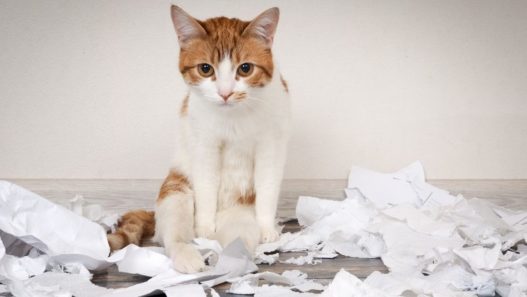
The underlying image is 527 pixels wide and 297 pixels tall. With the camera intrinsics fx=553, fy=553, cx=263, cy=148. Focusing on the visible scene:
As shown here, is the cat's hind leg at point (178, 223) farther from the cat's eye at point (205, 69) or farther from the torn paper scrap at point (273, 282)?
the cat's eye at point (205, 69)

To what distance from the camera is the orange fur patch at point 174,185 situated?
1.65 metres

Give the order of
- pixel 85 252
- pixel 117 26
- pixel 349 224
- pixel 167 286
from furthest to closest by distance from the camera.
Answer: pixel 117 26 → pixel 349 224 → pixel 85 252 → pixel 167 286

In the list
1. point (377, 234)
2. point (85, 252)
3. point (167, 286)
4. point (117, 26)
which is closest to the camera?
point (167, 286)

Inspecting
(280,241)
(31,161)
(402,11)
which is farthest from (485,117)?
(31,161)

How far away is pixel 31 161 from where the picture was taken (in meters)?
2.07

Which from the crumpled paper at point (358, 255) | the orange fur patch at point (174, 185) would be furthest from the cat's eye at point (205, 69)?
the crumpled paper at point (358, 255)

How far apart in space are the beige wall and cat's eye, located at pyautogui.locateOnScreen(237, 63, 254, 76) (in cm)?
61

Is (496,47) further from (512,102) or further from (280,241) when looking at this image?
(280,241)

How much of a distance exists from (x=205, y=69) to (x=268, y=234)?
51 cm

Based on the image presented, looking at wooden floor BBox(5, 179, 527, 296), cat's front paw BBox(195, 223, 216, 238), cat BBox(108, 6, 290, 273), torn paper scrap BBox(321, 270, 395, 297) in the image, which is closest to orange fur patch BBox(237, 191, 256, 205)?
cat BBox(108, 6, 290, 273)

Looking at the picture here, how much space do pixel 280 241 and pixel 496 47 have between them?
1.17 m

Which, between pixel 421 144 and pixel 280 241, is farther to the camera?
pixel 421 144

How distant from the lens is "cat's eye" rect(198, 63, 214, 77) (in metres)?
1.49

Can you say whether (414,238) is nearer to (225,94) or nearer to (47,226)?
(225,94)
